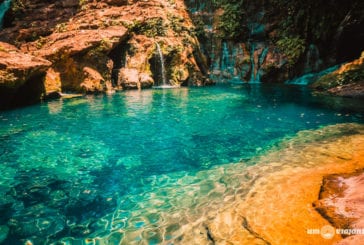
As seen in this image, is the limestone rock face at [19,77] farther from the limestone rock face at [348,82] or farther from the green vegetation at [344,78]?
the green vegetation at [344,78]

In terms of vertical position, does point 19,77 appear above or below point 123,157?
above

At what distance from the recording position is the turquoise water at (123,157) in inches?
163

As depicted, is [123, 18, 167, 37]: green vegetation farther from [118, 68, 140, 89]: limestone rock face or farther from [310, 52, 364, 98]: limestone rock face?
[310, 52, 364, 98]: limestone rock face

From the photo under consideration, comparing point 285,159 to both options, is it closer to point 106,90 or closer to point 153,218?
point 153,218

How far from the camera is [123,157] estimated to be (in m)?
6.70

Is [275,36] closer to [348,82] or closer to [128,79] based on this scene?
[348,82]

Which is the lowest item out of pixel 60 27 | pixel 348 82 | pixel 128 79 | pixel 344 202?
pixel 344 202

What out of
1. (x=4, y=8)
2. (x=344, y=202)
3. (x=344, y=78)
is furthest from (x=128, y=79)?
(x=344, y=202)

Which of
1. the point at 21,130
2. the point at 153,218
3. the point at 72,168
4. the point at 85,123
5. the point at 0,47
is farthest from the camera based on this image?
the point at 0,47

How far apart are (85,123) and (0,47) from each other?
7.19m

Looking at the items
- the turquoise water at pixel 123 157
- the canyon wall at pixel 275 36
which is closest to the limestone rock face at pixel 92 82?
the turquoise water at pixel 123 157

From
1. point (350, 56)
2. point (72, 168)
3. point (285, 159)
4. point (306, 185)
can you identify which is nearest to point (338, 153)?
point (285, 159)

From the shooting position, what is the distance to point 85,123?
981cm

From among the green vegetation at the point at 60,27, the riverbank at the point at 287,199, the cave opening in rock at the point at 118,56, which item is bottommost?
the riverbank at the point at 287,199
